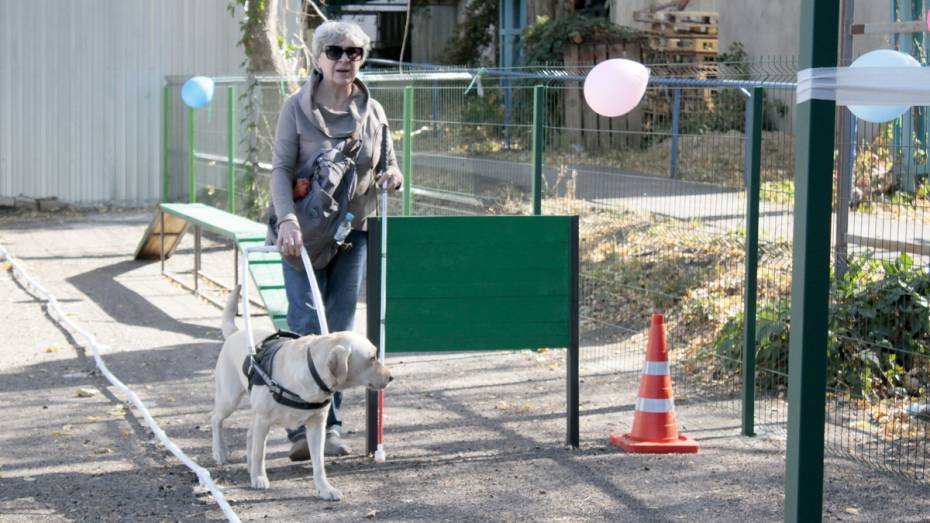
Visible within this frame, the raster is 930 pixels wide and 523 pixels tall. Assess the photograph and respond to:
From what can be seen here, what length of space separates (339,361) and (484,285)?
154 centimetres

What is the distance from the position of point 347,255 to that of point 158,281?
693 centimetres

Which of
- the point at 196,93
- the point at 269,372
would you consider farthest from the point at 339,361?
Answer: the point at 196,93

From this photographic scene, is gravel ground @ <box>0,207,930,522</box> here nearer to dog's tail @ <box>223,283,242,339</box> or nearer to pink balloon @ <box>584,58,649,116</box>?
dog's tail @ <box>223,283,242,339</box>

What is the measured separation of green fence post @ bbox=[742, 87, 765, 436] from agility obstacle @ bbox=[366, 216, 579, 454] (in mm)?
991

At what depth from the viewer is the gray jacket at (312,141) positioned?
20.3 feet

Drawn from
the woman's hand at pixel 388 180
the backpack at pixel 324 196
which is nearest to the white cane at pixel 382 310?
the woman's hand at pixel 388 180

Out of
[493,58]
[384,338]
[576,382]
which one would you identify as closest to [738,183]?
[576,382]

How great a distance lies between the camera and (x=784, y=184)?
9477 millimetres

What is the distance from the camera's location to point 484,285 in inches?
267

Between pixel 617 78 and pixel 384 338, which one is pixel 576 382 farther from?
pixel 617 78

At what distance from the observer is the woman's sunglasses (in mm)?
6172

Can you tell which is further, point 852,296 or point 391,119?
point 391,119

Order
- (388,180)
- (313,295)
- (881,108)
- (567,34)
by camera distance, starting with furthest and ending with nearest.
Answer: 1. (567,34)
2. (881,108)
3. (388,180)
4. (313,295)

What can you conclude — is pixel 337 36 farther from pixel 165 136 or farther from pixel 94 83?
pixel 94 83
